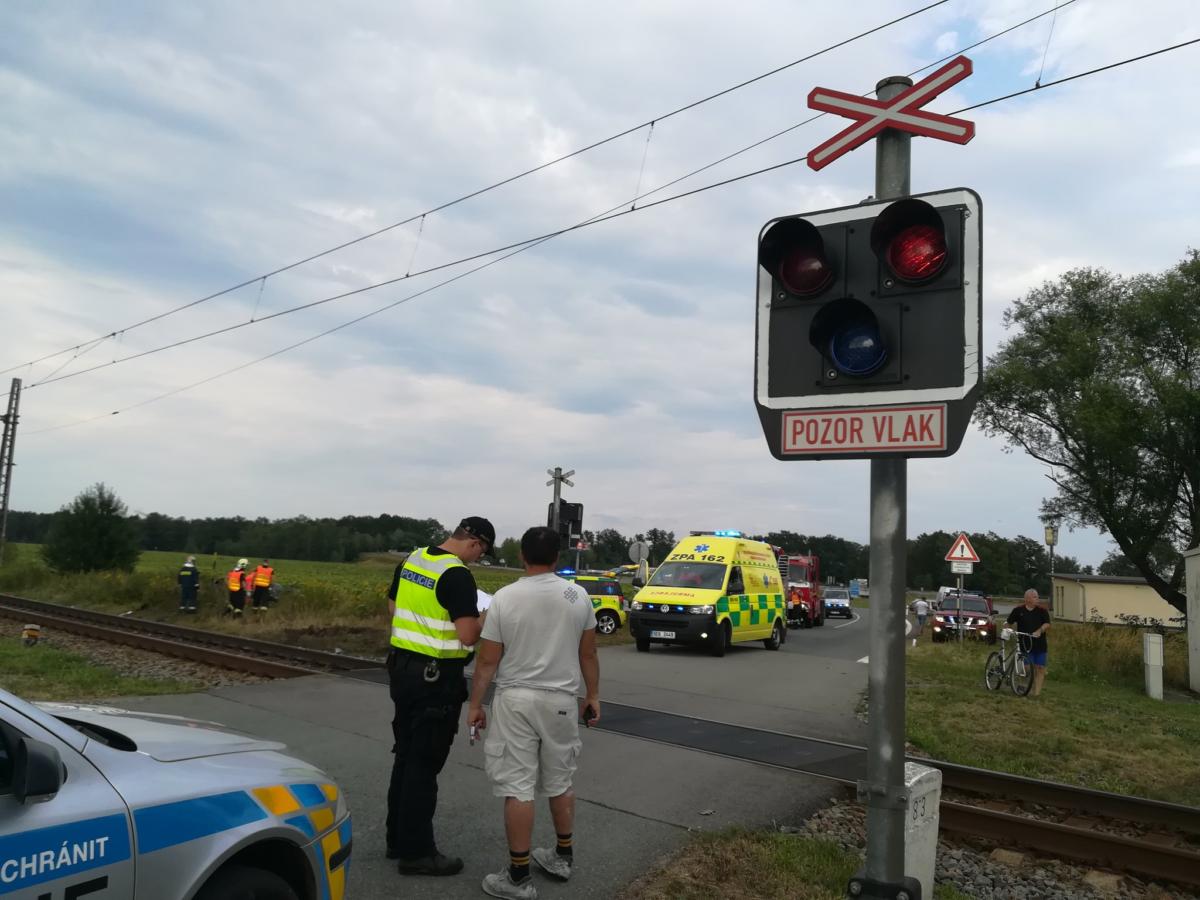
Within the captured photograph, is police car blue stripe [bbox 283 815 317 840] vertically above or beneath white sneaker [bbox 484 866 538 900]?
above

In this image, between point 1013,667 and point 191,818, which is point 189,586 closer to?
point 1013,667

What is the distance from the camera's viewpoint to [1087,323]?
3159cm

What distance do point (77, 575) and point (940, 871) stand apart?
107 feet

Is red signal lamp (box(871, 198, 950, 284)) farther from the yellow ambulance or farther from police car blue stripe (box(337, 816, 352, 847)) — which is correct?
the yellow ambulance

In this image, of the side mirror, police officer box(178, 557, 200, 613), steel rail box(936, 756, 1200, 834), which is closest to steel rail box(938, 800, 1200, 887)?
steel rail box(936, 756, 1200, 834)

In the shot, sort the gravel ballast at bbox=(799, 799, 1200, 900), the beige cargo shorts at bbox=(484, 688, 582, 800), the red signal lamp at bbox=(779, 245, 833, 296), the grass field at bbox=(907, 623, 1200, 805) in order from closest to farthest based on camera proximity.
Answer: the red signal lamp at bbox=(779, 245, 833, 296)
the beige cargo shorts at bbox=(484, 688, 582, 800)
the gravel ballast at bbox=(799, 799, 1200, 900)
the grass field at bbox=(907, 623, 1200, 805)

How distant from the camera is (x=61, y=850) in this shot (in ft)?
7.59

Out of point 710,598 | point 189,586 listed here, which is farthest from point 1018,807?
point 189,586

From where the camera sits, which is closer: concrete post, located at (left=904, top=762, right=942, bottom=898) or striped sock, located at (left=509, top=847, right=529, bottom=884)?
concrete post, located at (left=904, top=762, right=942, bottom=898)

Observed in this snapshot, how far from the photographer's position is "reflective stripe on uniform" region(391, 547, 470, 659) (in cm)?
459

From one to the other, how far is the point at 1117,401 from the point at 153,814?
101 feet

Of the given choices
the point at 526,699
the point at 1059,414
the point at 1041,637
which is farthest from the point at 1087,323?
the point at 526,699

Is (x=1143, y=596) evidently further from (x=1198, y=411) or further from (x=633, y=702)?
(x=633, y=702)

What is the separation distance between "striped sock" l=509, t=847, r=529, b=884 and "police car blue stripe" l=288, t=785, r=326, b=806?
1258 mm
